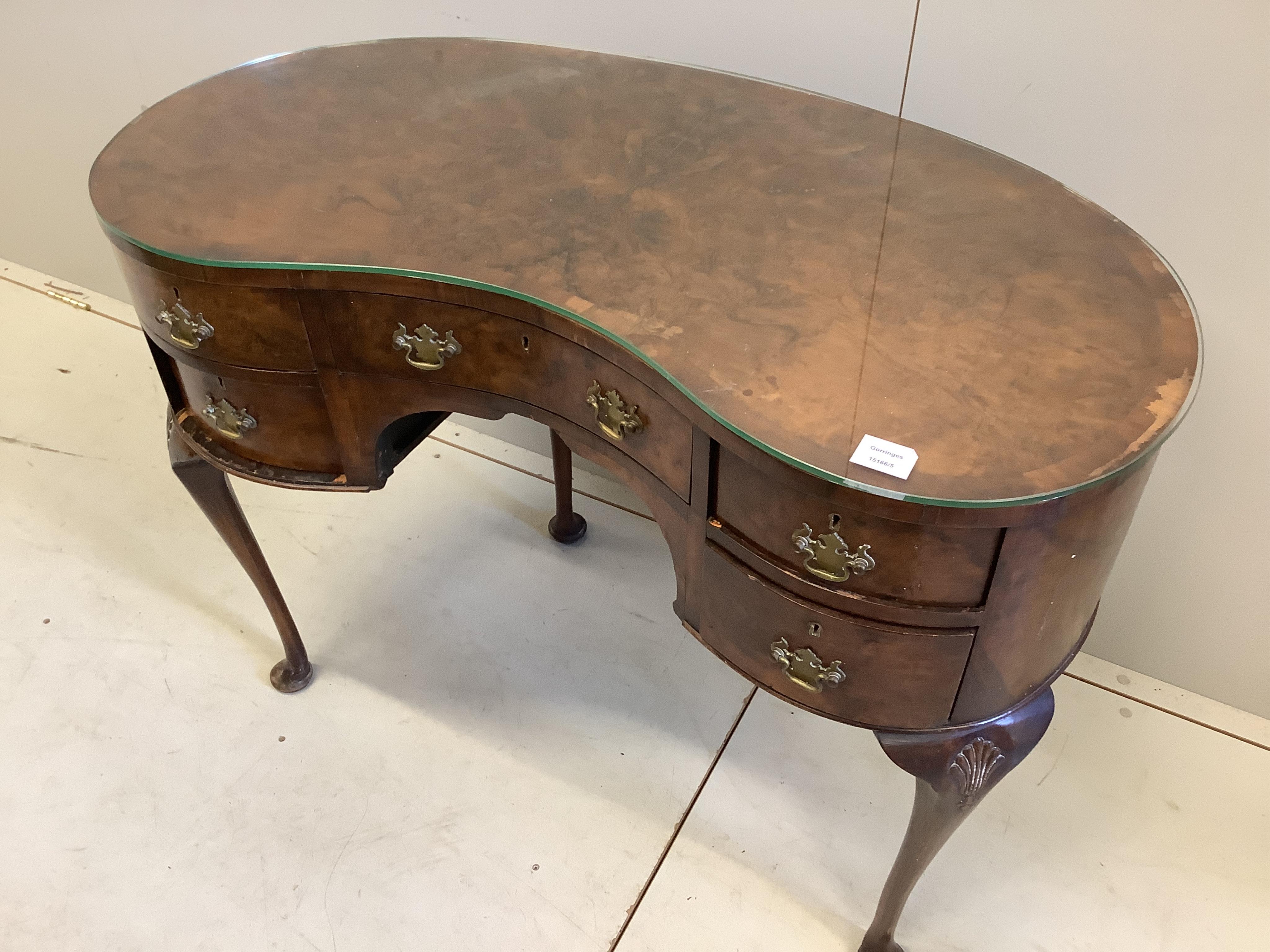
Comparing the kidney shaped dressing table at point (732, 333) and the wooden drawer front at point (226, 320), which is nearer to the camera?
the kidney shaped dressing table at point (732, 333)

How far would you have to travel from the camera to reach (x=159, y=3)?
1809mm

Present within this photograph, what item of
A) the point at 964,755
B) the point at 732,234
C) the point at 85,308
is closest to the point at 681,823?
the point at 964,755

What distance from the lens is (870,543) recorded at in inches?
31.3

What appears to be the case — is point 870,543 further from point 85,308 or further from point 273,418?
point 85,308

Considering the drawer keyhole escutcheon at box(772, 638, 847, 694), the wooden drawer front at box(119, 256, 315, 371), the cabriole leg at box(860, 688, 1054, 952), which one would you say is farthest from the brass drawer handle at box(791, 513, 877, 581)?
the wooden drawer front at box(119, 256, 315, 371)

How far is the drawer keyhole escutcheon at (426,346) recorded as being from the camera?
3.29 ft

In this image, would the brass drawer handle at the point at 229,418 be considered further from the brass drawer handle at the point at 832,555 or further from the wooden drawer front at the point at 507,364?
the brass drawer handle at the point at 832,555

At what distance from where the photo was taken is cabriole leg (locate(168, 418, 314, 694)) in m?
1.29

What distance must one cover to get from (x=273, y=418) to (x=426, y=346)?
25 cm

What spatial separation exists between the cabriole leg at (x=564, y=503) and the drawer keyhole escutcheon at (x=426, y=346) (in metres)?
0.61

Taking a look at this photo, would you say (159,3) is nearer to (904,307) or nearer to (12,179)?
(12,179)

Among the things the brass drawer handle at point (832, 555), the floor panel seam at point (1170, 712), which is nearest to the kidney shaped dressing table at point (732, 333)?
the brass drawer handle at point (832, 555)

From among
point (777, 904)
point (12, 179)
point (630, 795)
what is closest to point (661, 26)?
point (630, 795)

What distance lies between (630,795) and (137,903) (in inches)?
26.5
